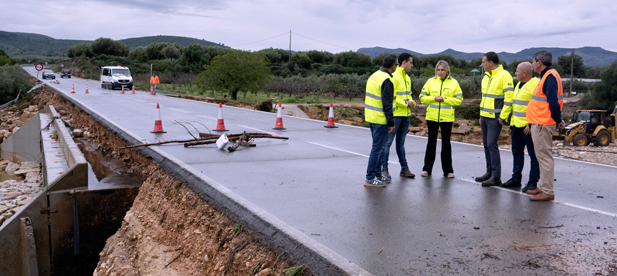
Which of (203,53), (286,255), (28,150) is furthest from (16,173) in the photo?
(203,53)

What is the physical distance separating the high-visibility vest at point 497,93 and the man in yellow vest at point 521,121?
Result: 0.33 feet

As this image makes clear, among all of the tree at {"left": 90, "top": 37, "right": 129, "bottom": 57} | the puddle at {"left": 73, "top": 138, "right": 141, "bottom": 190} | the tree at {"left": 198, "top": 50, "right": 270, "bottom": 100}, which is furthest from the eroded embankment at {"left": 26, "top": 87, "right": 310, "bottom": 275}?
the tree at {"left": 90, "top": 37, "right": 129, "bottom": 57}

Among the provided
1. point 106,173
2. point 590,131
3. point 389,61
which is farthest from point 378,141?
point 590,131

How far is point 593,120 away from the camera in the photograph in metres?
25.4

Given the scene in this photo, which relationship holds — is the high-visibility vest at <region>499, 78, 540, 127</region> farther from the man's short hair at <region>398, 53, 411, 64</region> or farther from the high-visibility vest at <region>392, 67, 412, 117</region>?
the man's short hair at <region>398, 53, 411, 64</region>

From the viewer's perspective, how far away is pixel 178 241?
5.99 meters

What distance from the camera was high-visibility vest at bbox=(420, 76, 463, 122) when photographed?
291 inches

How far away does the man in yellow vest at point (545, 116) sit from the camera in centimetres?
620

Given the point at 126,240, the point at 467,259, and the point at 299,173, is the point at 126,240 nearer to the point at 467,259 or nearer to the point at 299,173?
the point at 299,173

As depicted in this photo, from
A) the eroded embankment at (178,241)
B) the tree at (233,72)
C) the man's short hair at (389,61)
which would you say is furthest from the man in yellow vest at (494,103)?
the tree at (233,72)

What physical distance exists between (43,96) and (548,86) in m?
34.4

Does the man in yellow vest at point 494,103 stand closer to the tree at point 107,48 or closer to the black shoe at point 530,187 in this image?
the black shoe at point 530,187

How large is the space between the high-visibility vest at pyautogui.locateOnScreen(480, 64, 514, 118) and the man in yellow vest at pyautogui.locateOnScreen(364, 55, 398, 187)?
1703 millimetres

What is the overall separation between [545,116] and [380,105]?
2.21 m
